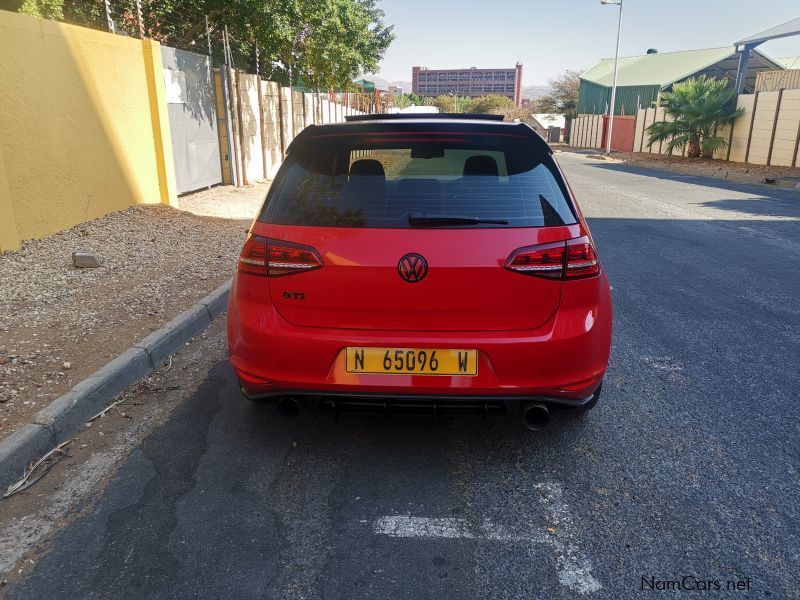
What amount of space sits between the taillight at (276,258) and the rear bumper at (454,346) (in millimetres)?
163

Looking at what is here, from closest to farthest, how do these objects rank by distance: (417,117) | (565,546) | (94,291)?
(565,546), (417,117), (94,291)

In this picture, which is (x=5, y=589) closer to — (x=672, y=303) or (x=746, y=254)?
(x=672, y=303)

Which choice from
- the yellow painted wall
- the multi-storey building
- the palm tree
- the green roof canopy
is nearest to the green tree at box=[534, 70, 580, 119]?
the green roof canopy

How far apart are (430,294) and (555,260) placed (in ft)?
1.93

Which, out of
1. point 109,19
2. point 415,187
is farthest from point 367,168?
point 109,19

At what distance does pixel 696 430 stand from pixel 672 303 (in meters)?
2.67

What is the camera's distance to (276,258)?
2.88 metres

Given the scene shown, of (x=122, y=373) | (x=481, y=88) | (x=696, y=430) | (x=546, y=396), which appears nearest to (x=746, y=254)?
(x=696, y=430)

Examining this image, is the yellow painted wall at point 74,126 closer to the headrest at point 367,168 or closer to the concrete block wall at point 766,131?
the headrest at point 367,168

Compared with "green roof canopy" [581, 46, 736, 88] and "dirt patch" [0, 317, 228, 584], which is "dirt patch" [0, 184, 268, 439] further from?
"green roof canopy" [581, 46, 736, 88]

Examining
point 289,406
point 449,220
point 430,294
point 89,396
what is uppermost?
point 449,220

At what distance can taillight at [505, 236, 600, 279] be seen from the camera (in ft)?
9.02

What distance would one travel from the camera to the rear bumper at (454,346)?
2746 millimetres

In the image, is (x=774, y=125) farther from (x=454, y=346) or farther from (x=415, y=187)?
(x=454, y=346)
